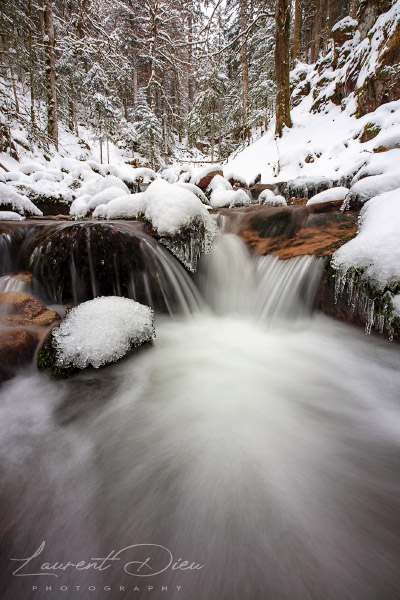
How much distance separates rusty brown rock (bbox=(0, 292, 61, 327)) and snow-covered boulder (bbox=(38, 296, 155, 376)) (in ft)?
0.90

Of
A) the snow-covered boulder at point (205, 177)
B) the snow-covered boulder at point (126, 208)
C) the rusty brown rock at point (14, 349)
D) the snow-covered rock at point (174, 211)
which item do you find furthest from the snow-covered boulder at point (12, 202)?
the snow-covered boulder at point (205, 177)

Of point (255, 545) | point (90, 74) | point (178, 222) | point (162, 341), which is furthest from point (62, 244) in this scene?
point (90, 74)

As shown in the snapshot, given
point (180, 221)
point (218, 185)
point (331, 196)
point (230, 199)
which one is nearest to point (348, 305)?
point (180, 221)

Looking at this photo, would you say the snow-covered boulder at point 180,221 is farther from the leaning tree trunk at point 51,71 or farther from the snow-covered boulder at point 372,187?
the leaning tree trunk at point 51,71

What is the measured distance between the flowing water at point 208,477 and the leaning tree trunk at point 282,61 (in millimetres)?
14113

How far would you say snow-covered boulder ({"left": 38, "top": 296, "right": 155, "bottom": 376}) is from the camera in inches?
92.5

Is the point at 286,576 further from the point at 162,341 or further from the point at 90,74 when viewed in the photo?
the point at 90,74

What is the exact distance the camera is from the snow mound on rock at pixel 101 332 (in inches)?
93.2

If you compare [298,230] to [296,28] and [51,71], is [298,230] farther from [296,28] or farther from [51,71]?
[296,28]

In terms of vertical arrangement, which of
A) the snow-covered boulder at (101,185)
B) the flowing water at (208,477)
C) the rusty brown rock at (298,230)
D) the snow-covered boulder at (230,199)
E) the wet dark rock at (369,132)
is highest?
the wet dark rock at (369,132)

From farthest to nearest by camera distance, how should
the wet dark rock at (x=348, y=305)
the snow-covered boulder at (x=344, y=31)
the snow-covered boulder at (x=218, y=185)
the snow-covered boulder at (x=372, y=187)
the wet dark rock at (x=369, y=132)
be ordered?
the snow-covered boulder at (x=344, y=31) → the snow-covered boulder at (x=218, y=185) → the wet dark rock at (x=369, y=132) → the snow-covered boulder at (x=372, y=187) → the wet dark rock at (x=348, y=305)

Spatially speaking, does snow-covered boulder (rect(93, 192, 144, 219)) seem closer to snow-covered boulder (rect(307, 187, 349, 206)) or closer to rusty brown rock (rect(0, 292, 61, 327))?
rusty brown rock (rect(0, 292, 61, 327))

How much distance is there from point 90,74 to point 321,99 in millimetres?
17428

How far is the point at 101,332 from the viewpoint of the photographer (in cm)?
248
